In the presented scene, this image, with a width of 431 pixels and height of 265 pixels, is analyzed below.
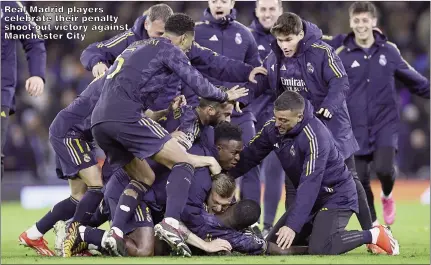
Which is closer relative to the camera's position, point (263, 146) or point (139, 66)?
point (139, 66)

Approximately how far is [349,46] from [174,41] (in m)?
3.41

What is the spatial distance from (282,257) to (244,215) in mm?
628

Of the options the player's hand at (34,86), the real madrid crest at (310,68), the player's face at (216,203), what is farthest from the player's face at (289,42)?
the player's hand at (34,86)

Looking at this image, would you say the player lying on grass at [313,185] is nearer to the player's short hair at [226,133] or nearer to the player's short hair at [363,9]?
the player's short hair at [226,133]

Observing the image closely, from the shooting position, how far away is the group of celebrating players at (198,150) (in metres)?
8.07

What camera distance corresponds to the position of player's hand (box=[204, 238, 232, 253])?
26.1 ft

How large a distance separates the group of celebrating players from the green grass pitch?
10.6 inches

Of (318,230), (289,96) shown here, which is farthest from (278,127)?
(318,230)

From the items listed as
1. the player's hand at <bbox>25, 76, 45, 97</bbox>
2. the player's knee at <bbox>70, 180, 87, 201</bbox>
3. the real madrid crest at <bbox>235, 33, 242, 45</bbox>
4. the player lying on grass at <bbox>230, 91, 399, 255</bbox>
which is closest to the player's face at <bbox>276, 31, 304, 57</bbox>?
the player lying on grass at <bbox>230, 91, 399, 255</bbox>

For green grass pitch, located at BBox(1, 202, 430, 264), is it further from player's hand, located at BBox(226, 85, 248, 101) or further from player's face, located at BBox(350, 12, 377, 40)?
player's face, located at BBox(350, 12, 377, 40)

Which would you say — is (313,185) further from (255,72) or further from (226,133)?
(255,72)

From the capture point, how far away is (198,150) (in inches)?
341

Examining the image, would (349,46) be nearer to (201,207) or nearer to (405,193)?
(201,207)

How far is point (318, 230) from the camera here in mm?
8367
